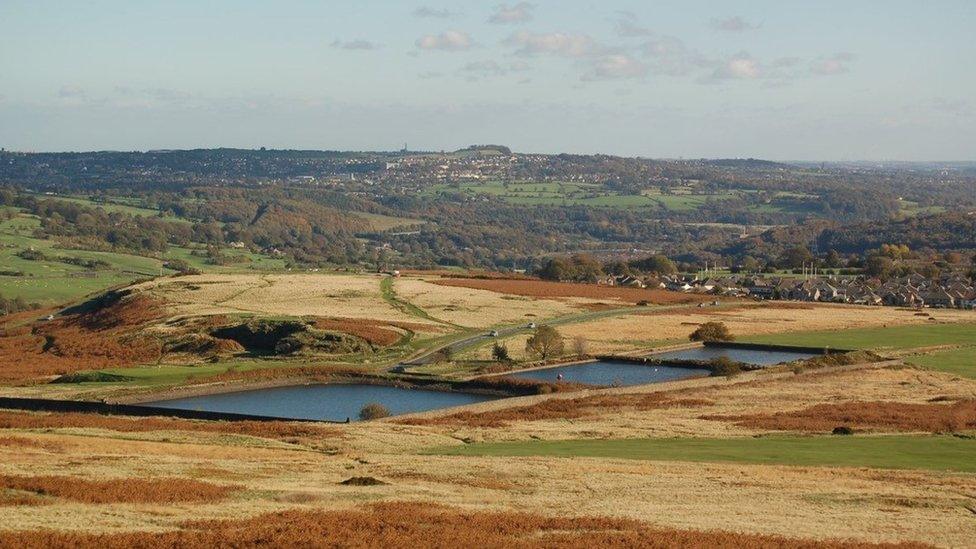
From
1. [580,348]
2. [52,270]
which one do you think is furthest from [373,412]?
[52,270]

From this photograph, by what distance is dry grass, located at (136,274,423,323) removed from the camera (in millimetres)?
93562

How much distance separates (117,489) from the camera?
28047 millimetres

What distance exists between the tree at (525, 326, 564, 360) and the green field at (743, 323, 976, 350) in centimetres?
1774

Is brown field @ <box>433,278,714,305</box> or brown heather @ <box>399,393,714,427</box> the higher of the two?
brown heather @ <box>399,393,714,427</box>

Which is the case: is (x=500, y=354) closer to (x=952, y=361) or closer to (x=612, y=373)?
(x=612, y=373)

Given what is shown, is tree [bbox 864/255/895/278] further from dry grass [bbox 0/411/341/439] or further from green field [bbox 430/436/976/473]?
dry grass [bbox 0/411/341/439]

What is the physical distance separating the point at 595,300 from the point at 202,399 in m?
55.7

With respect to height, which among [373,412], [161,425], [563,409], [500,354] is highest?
[161,425]

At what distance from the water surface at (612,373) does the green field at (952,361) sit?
13.4 meters

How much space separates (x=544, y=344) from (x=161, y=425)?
115 ft

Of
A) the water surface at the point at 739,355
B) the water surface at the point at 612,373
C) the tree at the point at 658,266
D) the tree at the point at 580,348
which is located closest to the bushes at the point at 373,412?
the water surface at the point at 612,373

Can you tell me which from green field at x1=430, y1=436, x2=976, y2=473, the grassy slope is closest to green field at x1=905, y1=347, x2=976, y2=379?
green field at x1=430, y1=436, x2=976, y2=473

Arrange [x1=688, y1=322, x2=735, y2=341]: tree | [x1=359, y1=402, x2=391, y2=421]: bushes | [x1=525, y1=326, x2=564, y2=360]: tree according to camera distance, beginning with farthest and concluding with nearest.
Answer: [x1=688, y1=322, x2=735, y2=341]: tree, [x1=525, y1=326, x2=564, y2=360]: tree, [x1=359, y1=402, x2=391, y2=421]: bushes

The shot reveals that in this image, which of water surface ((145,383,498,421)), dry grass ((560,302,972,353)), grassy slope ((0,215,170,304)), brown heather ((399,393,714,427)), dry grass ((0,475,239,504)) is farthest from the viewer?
grassy slope ((0,215,170,304))
